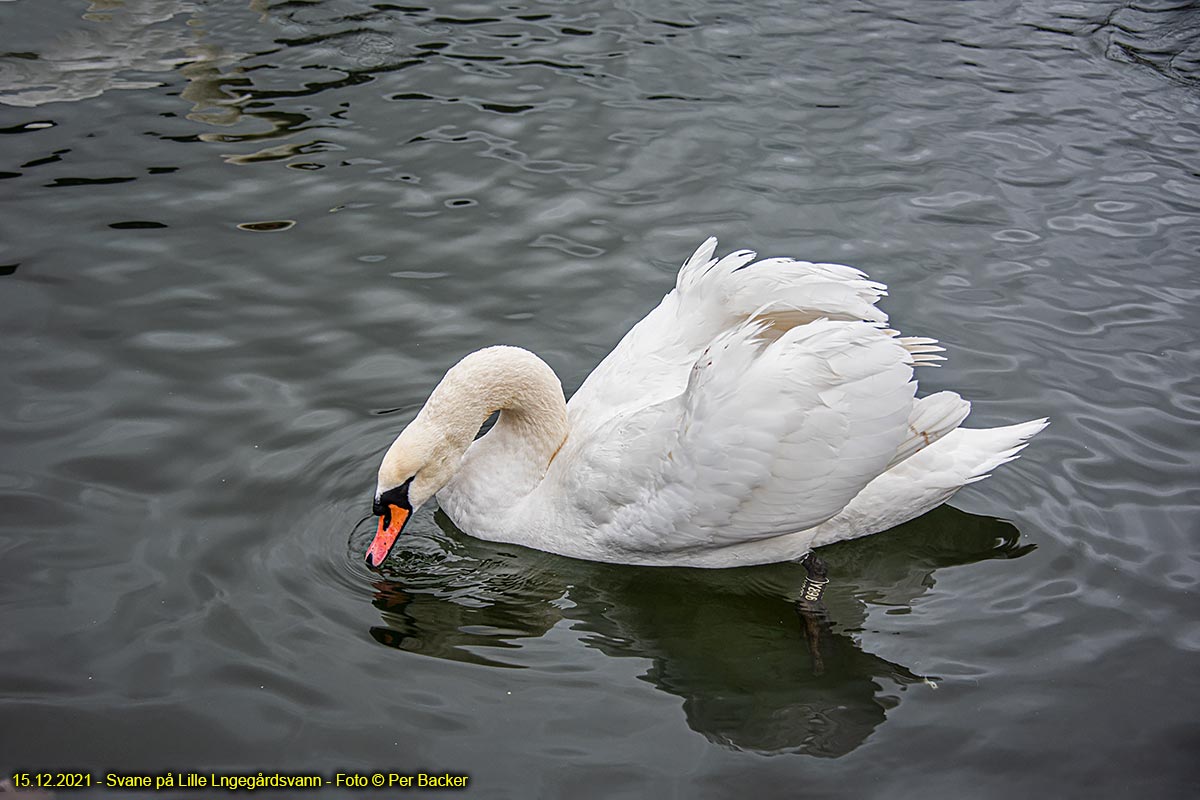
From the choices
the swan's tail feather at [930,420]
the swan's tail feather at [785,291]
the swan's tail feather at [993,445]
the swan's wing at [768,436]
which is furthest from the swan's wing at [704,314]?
the swan's tail feather at [993,445]

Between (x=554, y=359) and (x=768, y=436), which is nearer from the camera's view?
(x=768, y=436)

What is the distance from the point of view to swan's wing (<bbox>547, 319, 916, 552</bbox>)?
5.43 metres

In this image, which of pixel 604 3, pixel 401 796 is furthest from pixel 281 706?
pixel 604 3

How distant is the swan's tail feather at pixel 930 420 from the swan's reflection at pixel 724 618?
662 millimetres

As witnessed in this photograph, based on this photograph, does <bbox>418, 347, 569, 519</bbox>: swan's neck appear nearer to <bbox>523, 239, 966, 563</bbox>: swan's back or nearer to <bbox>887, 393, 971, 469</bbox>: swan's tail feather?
<bbox>523, 239, 966, 563</bbox>: swan's back

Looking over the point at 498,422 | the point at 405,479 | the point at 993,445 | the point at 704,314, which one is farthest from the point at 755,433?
the point at 405,479

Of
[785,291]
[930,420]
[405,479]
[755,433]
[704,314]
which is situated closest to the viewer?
[755,433]

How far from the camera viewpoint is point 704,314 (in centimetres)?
631

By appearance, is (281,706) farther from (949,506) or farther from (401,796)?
(949,506)

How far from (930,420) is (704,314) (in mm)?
1265

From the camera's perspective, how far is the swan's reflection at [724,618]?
513 cm

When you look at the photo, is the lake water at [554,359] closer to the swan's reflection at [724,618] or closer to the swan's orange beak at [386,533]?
the swan's reflection at [724,618]

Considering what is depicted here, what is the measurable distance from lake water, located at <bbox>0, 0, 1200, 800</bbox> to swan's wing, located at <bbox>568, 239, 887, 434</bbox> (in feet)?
2.97

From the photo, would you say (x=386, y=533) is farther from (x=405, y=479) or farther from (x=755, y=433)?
(x=755, y=433)
